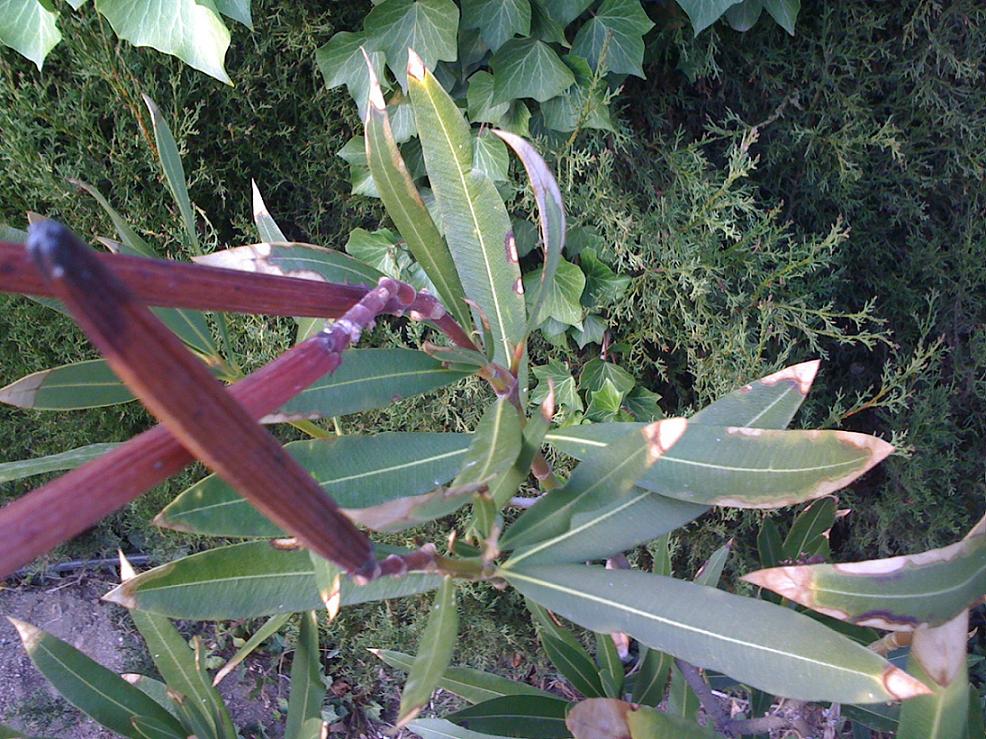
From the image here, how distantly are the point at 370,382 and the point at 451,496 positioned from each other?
0.29m

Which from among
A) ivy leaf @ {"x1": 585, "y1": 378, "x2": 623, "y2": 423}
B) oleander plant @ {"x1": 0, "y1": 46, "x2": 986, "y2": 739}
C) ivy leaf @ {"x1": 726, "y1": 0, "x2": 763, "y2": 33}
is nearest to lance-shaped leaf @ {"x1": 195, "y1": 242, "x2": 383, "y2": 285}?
oleander plant @ {"x1": 0, "y1": 46, "x2": 986, "y2": 739}

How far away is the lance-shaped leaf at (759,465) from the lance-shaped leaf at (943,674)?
13 cm

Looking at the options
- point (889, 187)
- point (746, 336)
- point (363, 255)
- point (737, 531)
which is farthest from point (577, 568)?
point (889, 187)

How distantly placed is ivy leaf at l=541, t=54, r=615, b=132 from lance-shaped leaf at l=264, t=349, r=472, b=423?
818mm

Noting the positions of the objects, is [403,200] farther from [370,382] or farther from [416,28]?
[416,28]

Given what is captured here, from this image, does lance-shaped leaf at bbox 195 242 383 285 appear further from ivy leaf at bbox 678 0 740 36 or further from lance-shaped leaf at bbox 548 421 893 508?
ivy leaf at bbox 678 0 740 36

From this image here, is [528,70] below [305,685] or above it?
above

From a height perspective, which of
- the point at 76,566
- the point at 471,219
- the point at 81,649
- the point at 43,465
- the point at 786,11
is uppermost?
the point at 786,11

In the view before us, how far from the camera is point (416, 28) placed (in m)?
1.36

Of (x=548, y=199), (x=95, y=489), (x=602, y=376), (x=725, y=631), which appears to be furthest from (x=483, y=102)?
(x=95, y=489)

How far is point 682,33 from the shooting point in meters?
1.40

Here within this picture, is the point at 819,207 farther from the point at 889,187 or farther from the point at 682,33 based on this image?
the point at 682,33

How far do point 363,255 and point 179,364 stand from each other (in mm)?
1417

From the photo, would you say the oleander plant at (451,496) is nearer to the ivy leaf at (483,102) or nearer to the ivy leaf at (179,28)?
the ivy leaf at (179,28)
